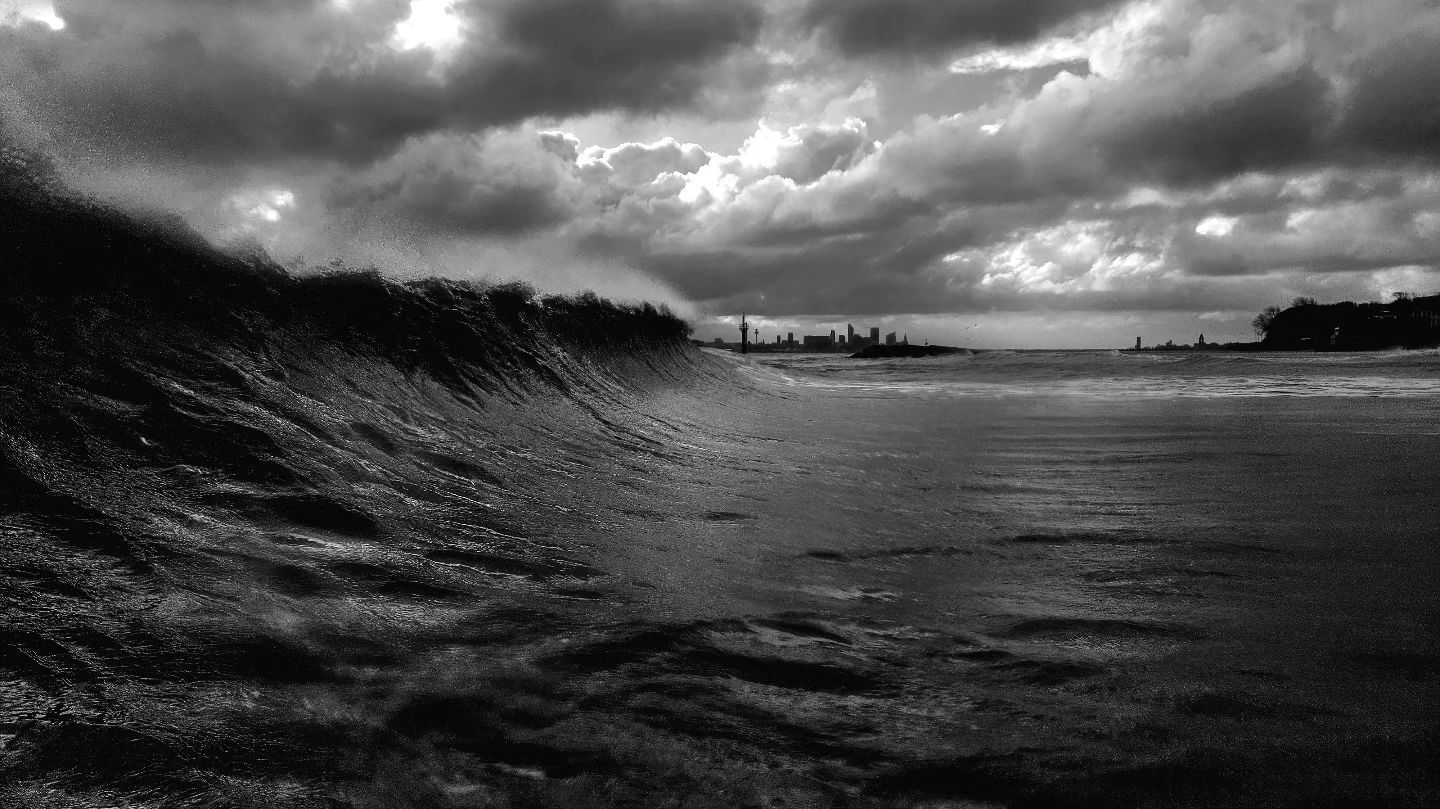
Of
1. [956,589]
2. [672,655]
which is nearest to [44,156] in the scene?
[672,655]

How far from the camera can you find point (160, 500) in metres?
2.42

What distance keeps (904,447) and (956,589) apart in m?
4.12

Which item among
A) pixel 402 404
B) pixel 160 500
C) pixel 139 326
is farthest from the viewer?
pixel 402 404

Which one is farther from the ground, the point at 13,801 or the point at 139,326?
the point at 139,326

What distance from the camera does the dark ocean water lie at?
1396 mm

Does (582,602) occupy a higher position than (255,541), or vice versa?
(255,541)

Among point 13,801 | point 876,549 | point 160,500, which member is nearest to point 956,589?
point 876,549

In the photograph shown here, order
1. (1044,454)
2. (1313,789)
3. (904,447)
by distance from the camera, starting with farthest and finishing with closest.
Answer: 1. (904,447)
2. (1044,454)
3. (1313,789)

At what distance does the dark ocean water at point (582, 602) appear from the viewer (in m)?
1.40

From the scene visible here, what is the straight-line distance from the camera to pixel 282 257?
481 cm

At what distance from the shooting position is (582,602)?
2.30 m

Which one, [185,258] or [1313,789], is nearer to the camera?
[1313,789]

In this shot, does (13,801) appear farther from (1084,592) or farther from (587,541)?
(1084,592)

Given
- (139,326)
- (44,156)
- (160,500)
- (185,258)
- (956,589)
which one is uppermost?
(44,156)
